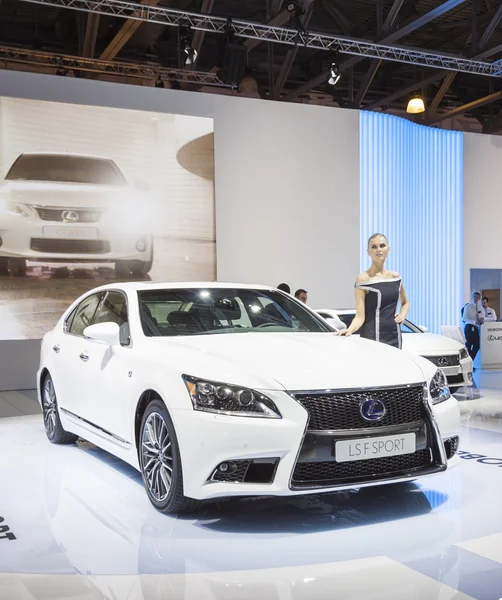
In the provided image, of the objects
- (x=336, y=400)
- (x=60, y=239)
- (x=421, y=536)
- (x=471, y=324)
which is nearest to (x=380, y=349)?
(x=336, y=400)

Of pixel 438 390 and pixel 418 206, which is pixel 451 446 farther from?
pixel 418 206

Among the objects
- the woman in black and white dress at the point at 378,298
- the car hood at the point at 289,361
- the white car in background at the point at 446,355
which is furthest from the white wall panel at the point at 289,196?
the car hood at the point at 289,361

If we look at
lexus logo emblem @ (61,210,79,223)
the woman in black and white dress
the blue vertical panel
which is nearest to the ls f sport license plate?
the woman in black and white dress

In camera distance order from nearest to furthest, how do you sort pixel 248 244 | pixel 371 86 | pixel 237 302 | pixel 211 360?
1. pixel 211 360
2. pixel 237 302
3. pixel 248 244
4. pixel 371 86

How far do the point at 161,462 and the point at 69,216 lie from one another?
24.8ft

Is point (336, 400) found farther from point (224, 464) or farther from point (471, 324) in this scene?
point (471, 324)

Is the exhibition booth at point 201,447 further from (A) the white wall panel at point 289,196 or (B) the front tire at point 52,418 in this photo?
(A) the white wall panel at point 289,196

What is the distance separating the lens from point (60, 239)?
10.7m

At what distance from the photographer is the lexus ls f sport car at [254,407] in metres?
3.46

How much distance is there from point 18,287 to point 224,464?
7836 millimetres

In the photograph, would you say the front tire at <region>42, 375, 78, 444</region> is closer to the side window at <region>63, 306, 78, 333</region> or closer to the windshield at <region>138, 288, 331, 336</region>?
the side window at <region>63, 306, 78, 333</region>

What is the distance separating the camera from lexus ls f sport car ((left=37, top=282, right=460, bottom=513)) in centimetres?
346

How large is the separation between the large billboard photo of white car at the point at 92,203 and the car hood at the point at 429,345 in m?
4.18

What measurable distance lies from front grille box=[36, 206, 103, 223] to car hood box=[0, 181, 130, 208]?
0.21 ft
